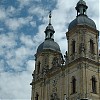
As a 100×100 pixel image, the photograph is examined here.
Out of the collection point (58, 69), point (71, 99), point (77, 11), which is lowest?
point (71, 99)

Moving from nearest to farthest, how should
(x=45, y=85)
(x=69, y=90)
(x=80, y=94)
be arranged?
1. (x=80, y=94)
2. (x=69, y=90)
3. (x=45, y=85)

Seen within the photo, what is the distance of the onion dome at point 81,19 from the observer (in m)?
45.0

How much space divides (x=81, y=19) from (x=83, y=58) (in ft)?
20.9

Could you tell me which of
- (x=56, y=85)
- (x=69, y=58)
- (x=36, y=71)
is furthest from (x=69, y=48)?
(x=36, y=71)

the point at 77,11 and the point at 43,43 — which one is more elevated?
→ the point at 77,11

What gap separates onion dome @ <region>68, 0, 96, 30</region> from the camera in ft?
148

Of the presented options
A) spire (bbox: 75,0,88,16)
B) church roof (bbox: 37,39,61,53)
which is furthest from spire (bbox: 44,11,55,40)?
spire (bbox: 75,0,88,16)

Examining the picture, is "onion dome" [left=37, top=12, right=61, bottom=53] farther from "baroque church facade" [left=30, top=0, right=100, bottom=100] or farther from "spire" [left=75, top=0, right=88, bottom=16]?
"spire" [left=75, top=0, right=88, bottom=16]

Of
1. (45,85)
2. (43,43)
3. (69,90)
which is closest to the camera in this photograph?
(69,90)

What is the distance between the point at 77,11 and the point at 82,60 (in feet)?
30.7

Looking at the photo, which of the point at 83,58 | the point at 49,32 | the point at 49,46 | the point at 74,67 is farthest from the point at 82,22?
the point at 49,32

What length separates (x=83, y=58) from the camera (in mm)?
41688

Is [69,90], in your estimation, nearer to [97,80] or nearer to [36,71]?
[97,80]

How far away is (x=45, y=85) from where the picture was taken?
159 feet
